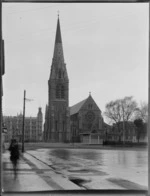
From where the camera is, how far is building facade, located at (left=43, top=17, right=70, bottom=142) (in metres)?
11.6

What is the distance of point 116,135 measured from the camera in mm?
46062

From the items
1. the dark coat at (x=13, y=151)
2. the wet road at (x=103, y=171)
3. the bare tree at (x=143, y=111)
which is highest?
the bare tree at (x=143, y=111)

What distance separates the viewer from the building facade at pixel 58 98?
11.6m

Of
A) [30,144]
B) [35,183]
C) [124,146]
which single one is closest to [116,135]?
[124,146]

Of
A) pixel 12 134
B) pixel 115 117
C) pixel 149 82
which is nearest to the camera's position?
pixel 149 82

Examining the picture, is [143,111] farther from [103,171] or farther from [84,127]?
[103,171]

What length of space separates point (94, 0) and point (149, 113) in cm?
254

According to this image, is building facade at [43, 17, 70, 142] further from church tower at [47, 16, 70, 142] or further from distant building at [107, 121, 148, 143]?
distant building at [107, 121, 148, 143]

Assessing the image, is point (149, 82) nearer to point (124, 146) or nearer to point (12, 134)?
point (12, 134)

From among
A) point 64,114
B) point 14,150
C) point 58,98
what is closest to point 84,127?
point 64,114

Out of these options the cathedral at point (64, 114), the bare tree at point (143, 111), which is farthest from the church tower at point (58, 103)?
the bare tree at point (143, 111)

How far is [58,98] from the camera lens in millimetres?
22203

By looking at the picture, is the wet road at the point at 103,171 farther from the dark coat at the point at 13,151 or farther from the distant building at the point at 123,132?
the distant building at the point at 123,132

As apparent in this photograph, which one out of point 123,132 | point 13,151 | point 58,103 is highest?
point 58,103
